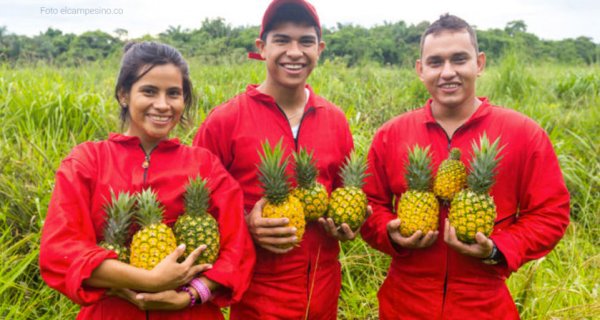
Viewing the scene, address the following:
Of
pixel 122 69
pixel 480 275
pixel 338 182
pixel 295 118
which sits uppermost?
pixel 122 69

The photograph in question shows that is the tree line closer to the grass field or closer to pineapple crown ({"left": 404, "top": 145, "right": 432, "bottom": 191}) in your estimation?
the grass field

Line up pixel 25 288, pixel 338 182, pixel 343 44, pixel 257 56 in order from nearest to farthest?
pixel 338 182 → pixel 257 56 → pixel 25 288 → pixel 343 44

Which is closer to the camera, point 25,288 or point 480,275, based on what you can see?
point 480,275

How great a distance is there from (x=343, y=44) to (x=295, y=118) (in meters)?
15.2

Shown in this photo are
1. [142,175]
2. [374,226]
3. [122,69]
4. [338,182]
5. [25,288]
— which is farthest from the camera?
[25,288]

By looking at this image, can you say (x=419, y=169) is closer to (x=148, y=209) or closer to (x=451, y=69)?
(x=451, y=69)

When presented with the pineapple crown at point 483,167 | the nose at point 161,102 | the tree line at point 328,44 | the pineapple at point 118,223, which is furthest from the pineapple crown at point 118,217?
the tree line at point 328,44

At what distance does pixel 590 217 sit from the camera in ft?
20.9

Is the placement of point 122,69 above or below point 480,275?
above

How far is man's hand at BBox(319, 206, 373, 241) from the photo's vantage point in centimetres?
302

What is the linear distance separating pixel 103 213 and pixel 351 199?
1422 mm

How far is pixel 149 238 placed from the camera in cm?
247

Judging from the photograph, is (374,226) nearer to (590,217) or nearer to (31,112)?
(590,217)

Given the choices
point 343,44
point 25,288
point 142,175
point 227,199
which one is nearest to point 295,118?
point 227,199
